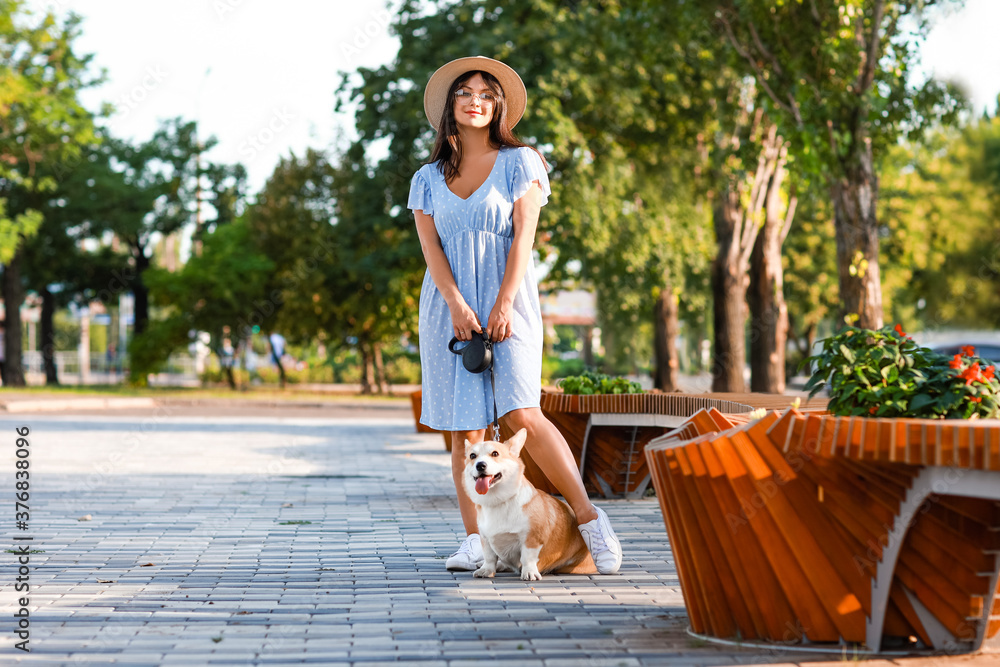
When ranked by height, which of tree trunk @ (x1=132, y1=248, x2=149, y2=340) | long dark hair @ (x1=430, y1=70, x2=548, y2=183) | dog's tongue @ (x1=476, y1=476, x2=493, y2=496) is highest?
tree trunk @ (x1=132, y1=248, x2=149, y2=340)

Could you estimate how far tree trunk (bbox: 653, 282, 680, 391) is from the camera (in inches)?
864

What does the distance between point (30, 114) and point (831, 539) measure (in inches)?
1258

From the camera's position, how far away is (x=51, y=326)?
42.8 meters

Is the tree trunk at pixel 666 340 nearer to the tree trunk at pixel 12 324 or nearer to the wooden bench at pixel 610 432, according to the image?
the wooden bench at pixel 610 432

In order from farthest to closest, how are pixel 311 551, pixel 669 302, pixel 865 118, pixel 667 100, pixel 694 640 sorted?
pixel 669 302, pixel 667 100, pixel 865 118, pixel 311 551, pixel 694 640

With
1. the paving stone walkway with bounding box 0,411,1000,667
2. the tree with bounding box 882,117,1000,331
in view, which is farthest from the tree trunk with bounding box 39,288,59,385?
the paving stone walkway with bounding box 0,411,1000,667

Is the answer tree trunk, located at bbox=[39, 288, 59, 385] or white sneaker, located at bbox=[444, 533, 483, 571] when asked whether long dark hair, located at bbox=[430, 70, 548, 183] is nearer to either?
white sneaker, located at bbox=[444, 533, 483, 571]

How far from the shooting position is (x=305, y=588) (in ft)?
13.6

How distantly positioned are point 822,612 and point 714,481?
0.53 m

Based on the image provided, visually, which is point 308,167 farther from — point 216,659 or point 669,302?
point 216,659

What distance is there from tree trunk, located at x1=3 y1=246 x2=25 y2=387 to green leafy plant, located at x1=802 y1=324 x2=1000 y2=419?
35592 mm

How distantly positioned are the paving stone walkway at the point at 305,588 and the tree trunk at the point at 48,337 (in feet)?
108

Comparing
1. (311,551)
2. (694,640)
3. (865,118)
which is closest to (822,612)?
(694,640)

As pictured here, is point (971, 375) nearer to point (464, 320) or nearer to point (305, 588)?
point (464, 320)
